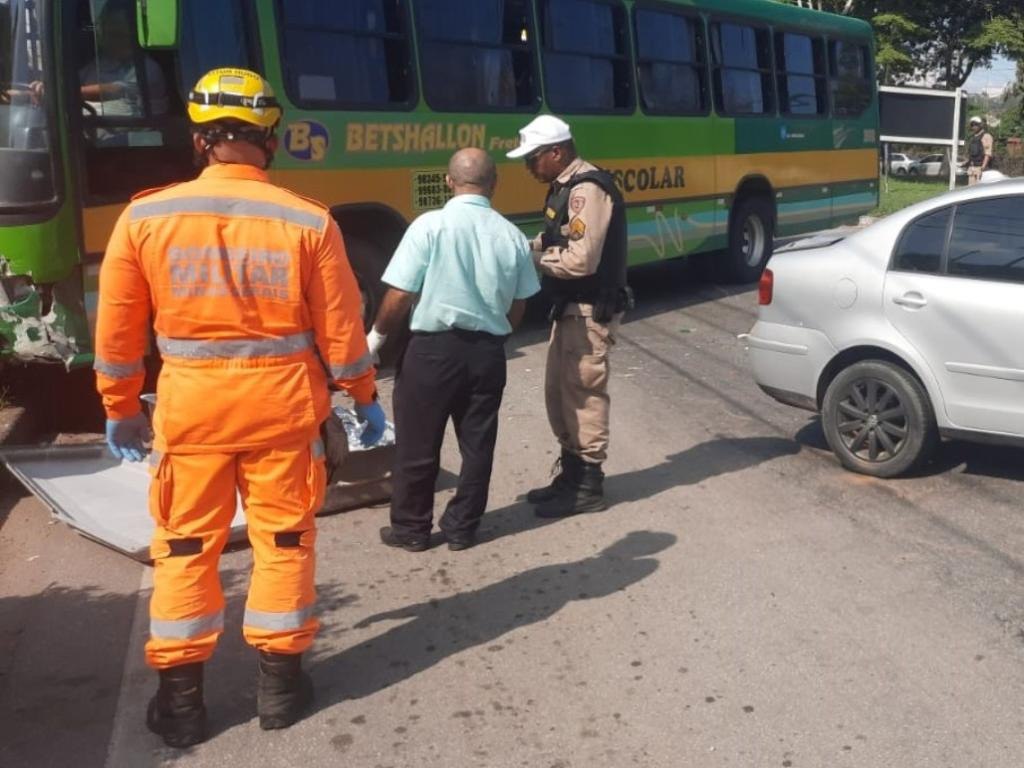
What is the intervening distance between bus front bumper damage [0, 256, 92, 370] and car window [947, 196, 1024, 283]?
15.3 feet

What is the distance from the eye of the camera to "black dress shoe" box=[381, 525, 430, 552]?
527 centimetres

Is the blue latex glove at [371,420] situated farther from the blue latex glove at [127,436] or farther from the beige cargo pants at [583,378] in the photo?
the beige cargo pants at [583,378]

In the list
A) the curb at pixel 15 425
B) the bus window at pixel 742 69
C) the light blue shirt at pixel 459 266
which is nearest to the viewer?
the light blue shirt at pixel 459 266

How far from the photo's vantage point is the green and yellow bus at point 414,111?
22.1 ft

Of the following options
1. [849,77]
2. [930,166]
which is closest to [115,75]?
[849,77]

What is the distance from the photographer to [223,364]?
11.5ft

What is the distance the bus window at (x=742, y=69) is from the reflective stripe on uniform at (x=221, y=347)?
9.89 m

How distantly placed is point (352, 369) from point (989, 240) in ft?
11.7

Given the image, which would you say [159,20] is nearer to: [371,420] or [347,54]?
[347,54]

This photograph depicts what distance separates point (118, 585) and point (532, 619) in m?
1.73

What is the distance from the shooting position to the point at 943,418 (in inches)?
234

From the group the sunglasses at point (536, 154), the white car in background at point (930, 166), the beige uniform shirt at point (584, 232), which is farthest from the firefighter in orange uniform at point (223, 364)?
the white car in background at point (930, 166)

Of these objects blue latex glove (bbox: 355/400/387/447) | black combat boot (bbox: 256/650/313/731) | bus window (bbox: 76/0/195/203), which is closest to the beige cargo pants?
blue latex glove (bbox: 355/400/387/447)

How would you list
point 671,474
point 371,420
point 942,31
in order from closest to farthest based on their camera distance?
point 371,420 < point 671,474 < point 942,31
